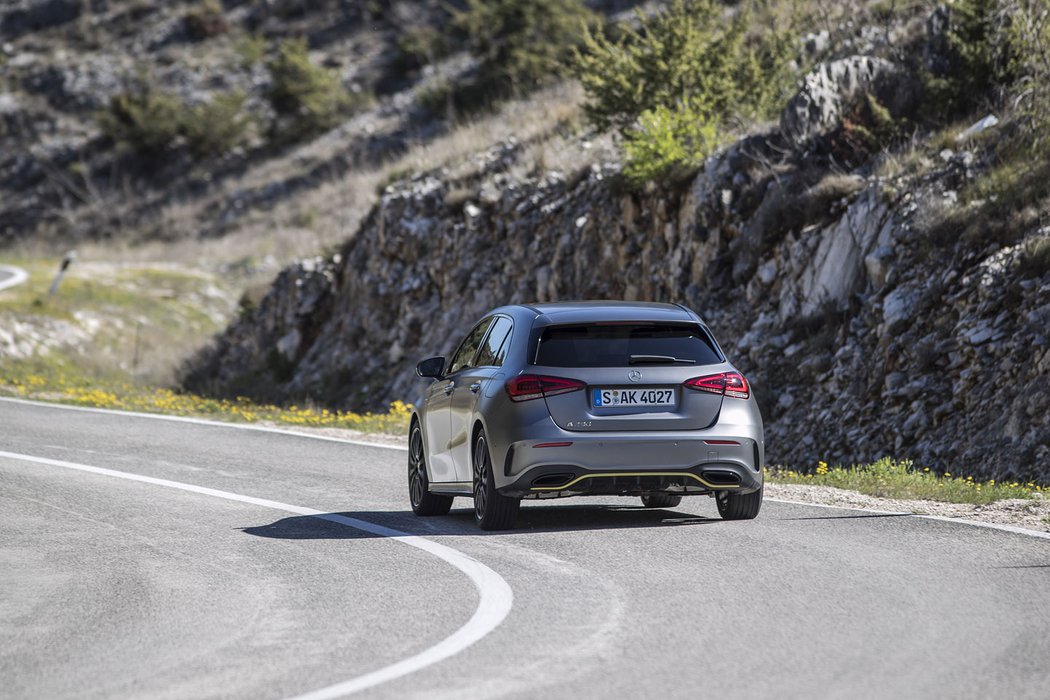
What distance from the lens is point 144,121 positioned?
193ft

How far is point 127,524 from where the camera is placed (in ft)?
32.5

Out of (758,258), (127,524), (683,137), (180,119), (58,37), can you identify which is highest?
(58,37)

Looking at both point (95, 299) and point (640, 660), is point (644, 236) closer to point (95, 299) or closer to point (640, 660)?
point (640, 660)

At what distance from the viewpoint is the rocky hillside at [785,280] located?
13977 mm

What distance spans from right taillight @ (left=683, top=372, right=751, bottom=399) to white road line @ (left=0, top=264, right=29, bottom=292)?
29.3m

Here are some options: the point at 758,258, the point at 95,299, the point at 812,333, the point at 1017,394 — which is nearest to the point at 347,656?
the point at 1017,394

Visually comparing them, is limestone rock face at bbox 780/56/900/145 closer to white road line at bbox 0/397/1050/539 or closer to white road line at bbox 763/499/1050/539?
white road line at bbox 0/397/1050/539

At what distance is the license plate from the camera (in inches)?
354

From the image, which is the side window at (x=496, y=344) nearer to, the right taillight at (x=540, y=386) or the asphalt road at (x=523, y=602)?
the right taillight at (x=540, y=386)

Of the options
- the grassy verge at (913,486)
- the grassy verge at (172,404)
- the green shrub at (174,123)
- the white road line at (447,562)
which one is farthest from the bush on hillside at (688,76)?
the green shrub at (174,123)

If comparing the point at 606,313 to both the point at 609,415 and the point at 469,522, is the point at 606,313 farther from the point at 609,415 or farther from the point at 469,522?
the point at 469,522

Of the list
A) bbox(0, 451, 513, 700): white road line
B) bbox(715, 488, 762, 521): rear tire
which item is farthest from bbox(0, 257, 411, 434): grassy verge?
bbox(715, 488, 762, 521): rear tire

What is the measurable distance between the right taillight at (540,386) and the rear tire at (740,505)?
146cm

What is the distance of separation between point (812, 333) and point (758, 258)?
2.17 m
